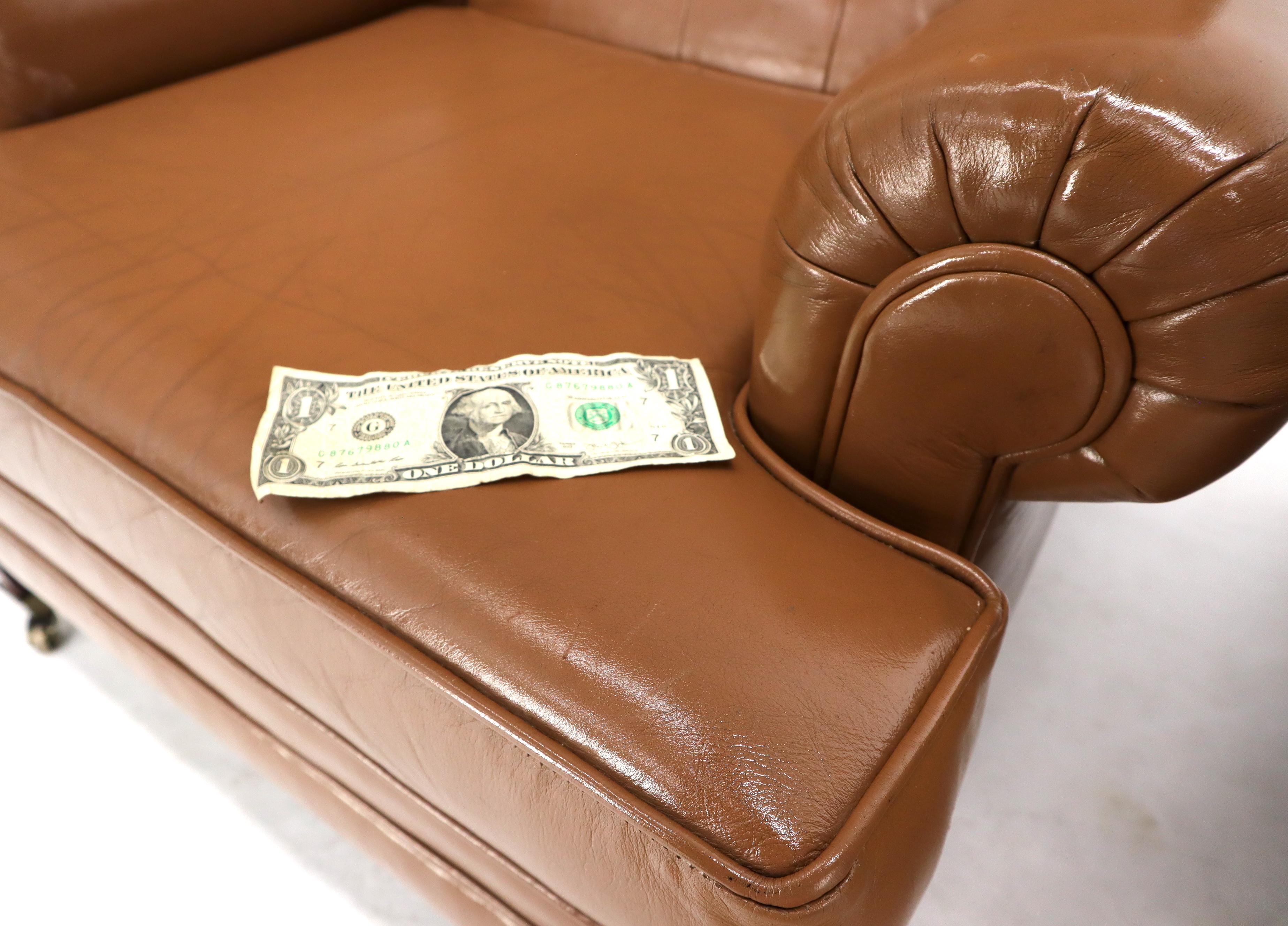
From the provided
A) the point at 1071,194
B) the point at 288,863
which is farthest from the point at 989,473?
the point at 288,863

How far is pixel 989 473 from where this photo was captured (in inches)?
27.6

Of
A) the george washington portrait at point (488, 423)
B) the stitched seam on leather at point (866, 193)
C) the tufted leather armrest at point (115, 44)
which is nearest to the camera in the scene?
the stitched seam on leather at point (866, 193)

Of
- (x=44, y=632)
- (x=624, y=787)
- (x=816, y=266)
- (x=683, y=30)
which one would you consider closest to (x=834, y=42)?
(x=683, y=30)

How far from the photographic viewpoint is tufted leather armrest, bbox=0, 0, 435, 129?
112 cm

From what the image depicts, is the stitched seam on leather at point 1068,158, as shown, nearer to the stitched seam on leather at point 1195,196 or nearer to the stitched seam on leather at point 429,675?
the stitched seam on leather at point 1195,196

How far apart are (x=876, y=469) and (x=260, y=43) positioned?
45.0 inches

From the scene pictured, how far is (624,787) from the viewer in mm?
552

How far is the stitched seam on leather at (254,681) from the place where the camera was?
2.27ft

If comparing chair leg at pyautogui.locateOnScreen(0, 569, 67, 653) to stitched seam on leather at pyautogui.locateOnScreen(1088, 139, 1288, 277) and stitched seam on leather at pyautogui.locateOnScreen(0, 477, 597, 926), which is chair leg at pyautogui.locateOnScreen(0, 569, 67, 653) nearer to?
stitched seam on leather at pyautogui.locateOnScreen(0, 477, 597, 926)

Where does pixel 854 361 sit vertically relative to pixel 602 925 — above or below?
above

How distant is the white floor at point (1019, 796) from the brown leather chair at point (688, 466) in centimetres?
17

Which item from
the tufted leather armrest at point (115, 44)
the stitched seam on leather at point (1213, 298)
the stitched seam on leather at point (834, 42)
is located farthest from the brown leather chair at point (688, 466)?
the stitched seam on leather at point (834, 42)

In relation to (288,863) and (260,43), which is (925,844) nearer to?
(288,863)

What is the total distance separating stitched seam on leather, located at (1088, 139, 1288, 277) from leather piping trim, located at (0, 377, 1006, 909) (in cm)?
23
